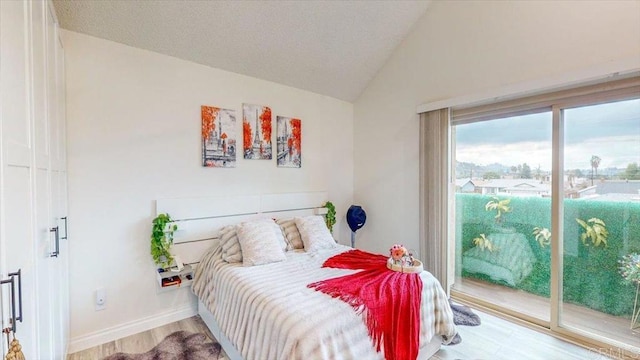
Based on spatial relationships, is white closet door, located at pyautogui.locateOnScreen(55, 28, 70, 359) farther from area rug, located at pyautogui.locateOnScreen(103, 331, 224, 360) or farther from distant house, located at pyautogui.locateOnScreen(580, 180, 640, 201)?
distant house, located at pyautogui.locateOnScreen(580, 180, 640, 201)

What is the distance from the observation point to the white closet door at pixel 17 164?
89 centimetres

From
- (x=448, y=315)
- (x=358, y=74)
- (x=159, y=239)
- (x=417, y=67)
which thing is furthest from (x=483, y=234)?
(x=159, y=239)

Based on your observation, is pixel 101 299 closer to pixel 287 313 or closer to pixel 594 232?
pixel 287 313

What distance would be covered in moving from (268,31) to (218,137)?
1.16m

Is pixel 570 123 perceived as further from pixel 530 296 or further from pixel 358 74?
pixel 358 74

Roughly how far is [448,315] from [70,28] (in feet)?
12.1

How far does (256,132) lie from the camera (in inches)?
129

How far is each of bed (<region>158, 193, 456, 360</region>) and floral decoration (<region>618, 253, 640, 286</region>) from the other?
141 centimetres

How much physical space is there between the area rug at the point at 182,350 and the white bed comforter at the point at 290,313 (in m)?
0.25

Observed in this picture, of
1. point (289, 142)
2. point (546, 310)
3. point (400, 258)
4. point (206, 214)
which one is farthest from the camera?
point (289, 142)

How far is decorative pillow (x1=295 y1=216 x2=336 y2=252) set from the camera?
2939 millimetres

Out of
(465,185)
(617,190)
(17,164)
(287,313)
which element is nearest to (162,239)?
(287,313)

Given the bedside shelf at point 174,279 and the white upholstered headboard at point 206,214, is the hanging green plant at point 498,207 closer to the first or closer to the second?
the white upholstered headboard at point 206,214

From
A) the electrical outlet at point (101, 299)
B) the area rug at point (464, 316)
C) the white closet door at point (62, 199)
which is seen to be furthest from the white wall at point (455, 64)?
the white closet door at point (62, 199)
